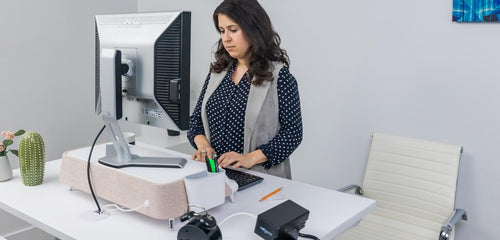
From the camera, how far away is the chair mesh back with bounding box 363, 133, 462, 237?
82.7 inches

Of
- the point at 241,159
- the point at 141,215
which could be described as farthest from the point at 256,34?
the point at 141,215

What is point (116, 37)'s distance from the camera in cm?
143

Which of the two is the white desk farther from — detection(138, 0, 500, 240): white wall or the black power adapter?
detection(138, 0, 500, 240): white wall

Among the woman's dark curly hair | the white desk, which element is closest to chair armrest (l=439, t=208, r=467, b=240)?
the white desk

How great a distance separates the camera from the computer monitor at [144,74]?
133 cm

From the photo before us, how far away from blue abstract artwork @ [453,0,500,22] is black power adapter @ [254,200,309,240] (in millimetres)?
1384

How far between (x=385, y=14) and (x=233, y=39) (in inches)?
37.3

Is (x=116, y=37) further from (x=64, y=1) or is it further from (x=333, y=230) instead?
(x=64, y=1)

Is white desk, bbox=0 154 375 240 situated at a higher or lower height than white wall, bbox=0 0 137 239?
lower

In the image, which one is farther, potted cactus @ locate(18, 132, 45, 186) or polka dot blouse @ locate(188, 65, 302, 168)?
polka dot blouse @ locate(188, 65, 302, 168)

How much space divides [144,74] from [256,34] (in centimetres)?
53

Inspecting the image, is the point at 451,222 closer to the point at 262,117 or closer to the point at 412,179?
the point at 412,179

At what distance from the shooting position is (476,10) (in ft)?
6.63

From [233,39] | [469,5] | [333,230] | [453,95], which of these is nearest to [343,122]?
[453,95]
